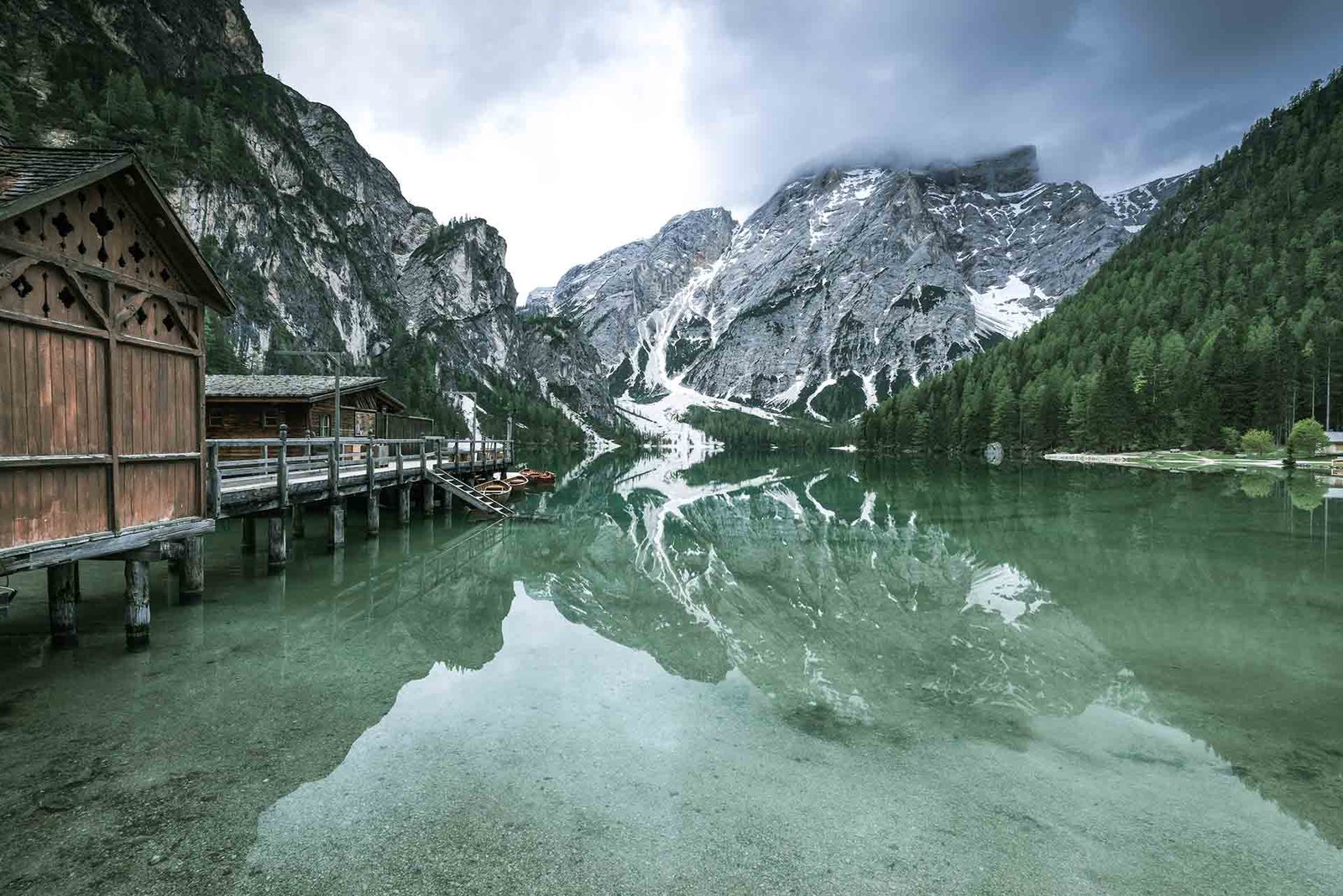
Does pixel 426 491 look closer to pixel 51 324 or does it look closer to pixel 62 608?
pixel 62 608

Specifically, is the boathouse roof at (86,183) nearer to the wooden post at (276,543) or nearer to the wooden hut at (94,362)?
the wooden hut at (94,362)

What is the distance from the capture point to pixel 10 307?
9.35 meters

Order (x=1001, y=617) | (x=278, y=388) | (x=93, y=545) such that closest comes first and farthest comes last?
(x=93, y=545), (x=1001, y=617), (x=278, y=388)

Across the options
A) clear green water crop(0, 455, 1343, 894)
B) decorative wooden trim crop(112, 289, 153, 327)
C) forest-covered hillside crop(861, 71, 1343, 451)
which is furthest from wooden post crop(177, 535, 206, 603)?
forest-covered hillside crop(861, 71, 1343, 451)

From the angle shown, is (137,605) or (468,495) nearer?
(137,605)

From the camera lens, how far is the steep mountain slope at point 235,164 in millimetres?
115625

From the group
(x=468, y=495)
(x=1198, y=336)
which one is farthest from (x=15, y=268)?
(x=1198, y=336)

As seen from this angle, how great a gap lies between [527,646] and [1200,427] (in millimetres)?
103716

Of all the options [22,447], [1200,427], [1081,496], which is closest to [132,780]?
[22,447]

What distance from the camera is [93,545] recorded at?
1030cm

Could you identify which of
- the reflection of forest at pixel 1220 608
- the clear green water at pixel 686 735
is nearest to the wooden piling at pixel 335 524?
the clear green water at pixel 686 735

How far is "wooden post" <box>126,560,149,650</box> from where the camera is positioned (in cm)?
1149

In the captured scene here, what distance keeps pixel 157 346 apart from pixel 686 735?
39.2 ft

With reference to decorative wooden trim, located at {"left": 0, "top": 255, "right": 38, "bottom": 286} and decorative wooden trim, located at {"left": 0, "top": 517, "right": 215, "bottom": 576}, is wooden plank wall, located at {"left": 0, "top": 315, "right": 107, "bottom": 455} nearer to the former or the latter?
decorative wooden trim, located at {"left": 0, "top": 255, "right": 38, "bottom": 286}
